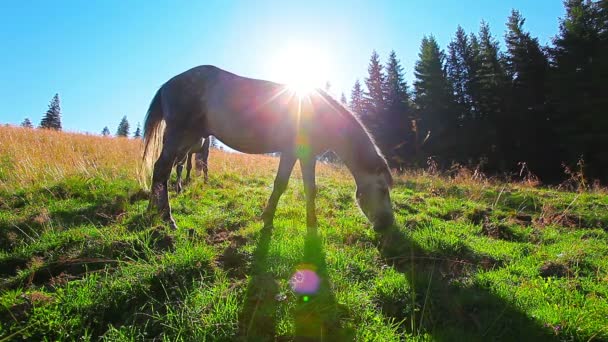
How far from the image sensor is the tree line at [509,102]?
24438mm

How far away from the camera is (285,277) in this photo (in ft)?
9.95

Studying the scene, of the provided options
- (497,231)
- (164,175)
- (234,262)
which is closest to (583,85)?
(497,231)

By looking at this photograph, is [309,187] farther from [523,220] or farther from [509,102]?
[509,102]

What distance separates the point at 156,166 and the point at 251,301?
12.8 feet

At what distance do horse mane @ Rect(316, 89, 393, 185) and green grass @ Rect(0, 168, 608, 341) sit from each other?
94cm

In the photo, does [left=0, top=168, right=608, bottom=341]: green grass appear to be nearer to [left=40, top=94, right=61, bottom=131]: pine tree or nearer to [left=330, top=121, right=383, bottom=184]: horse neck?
[left=330, top=121, right=383, bottom=184]: horse neck

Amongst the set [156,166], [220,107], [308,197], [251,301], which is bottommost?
[251,301]

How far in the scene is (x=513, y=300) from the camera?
2.85m

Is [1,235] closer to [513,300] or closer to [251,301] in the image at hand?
[251,301]


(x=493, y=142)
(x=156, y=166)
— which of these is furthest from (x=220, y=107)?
(x=493, y=142)

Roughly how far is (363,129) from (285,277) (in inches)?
114

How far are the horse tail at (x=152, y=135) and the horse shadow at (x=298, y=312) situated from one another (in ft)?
13.8

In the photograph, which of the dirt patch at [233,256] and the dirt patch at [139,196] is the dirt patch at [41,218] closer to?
the dirt patch at [139,196]

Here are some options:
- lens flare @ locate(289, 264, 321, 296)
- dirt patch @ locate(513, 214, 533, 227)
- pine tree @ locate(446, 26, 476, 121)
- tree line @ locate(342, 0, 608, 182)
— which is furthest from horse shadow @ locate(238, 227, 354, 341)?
pine tree @ locate(446, 26, 476, 121)
